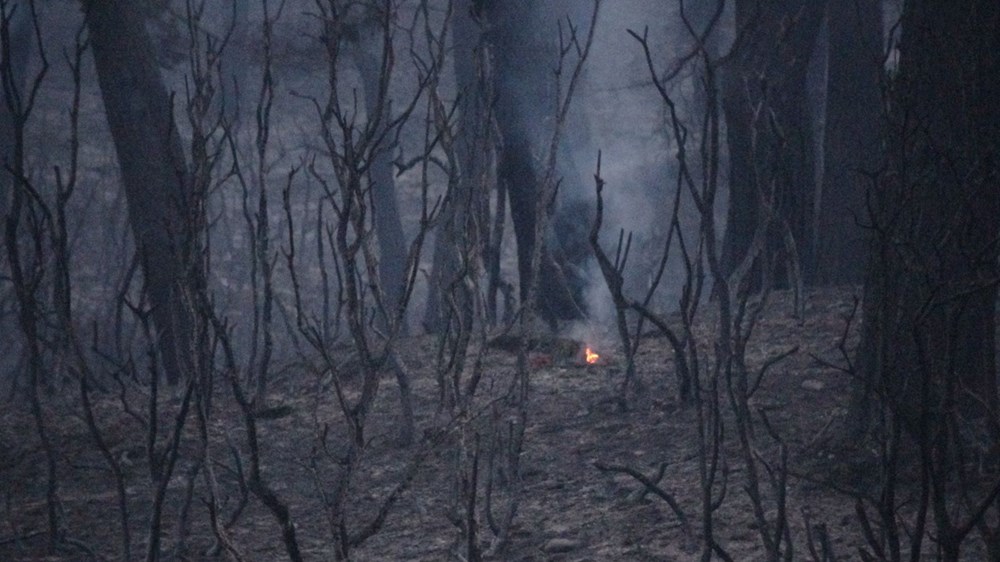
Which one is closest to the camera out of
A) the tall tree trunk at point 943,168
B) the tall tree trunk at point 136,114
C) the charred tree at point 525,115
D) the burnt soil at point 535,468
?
the tall tree trunk at point 943,168

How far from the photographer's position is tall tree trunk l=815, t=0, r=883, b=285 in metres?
6.53

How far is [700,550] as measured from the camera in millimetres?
2986

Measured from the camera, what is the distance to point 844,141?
6.63 metres

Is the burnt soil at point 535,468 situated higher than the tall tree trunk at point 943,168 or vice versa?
the tall tree trunk at point 943,168

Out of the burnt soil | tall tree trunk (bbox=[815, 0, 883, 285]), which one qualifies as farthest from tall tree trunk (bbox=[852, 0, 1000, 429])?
tall tree trunk (bbox=[815, 0, 883, 285])

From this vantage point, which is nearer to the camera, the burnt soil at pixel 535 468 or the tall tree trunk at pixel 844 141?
the burnt soil at pixel 535 468

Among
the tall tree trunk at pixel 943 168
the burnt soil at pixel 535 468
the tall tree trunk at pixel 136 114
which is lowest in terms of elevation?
the burnt soil at pixel 535 468

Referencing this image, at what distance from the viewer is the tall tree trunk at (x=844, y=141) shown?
653 cm

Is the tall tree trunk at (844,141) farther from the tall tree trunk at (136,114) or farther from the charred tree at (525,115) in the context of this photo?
the tall tree trunk at (136,114)

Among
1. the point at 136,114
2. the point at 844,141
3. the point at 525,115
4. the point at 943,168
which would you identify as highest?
the point at 136,114

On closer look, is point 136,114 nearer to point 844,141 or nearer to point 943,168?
point 844,141

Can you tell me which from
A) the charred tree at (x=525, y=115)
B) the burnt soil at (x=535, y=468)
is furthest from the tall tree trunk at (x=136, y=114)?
the charred tree at (x=525, y=115)

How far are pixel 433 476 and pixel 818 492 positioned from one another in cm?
155

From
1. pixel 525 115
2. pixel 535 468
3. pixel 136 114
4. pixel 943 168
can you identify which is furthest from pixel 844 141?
pixel 136 114
